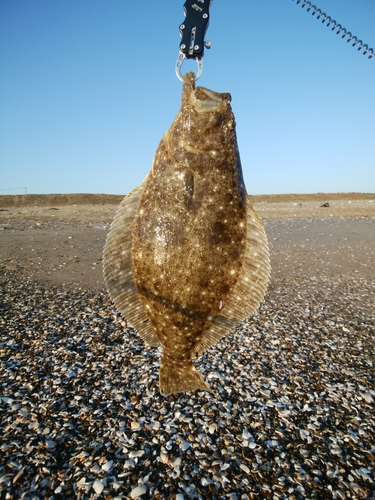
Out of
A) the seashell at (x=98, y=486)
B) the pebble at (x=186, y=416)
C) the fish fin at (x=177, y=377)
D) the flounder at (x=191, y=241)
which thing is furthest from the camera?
the fish fin at (x=177, y=377)

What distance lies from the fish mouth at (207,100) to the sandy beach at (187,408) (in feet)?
10.1

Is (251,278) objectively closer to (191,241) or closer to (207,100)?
(191,241)

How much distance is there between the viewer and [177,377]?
3045mm

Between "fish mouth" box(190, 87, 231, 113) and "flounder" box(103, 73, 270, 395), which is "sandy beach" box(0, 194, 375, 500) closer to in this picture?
"flounder" box(103, 73, 270, 395)

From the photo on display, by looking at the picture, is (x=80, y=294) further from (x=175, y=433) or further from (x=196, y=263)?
(x=196, y=263)

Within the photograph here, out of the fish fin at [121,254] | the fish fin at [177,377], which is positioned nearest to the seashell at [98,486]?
the fish fin at [177,377]

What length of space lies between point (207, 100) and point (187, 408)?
316cm

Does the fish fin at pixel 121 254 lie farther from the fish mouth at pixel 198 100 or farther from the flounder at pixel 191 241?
the fish mouth at pixel 198 100

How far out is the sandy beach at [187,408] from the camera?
2922mm

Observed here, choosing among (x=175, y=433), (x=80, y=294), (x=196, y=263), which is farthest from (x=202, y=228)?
(x=80, y=294)

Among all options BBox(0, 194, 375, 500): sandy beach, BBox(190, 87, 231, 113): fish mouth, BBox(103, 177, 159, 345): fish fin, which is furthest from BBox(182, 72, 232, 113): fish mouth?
BBox(0, 194, 375, 500): sandy beach

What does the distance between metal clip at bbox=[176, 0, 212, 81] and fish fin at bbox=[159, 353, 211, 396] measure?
7.80 feet

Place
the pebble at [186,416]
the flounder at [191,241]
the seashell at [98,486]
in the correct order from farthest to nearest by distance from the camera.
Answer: the pebble at [186,416]
the seashell at [98,486]
the flounder at [191,241]

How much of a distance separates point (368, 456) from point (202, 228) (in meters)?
2.71
